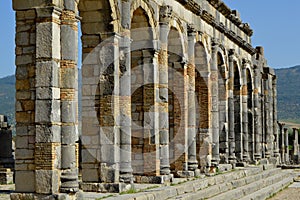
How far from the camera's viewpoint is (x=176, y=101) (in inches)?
794

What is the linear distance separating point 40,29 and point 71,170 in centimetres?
285

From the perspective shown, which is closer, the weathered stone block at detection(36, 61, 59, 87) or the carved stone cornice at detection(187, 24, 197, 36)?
the weathered stone block at detection(36, 61, 59, 87)

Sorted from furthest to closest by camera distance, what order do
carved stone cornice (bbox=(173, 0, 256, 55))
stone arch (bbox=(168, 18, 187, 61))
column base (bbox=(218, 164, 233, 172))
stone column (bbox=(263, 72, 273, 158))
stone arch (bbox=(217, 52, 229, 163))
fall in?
stone column (bbox=(263, 72, 273, 158)) < stone arch (bbox=(217, 52, 229, 163)) < column base (bbox=(218, 164, 233, 172)) < carved stone cornice (bbox=(173, 0, 256, 55)) < stone arch (bbox=(168, 18, 187, 61))

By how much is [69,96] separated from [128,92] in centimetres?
307

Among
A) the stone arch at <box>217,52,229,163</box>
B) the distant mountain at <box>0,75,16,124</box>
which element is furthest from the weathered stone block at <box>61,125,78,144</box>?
the distant mountain at <box>0,75,16,124</box>

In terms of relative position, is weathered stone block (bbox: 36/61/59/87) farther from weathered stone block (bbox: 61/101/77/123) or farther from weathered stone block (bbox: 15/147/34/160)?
weathered stone block (bbox: 15/147/34/160)

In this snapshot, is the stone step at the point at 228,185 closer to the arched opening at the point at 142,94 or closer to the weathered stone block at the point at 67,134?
the arched opening at the point at 142,94

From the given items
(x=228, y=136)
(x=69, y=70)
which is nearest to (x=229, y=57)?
(x=228, y=136)

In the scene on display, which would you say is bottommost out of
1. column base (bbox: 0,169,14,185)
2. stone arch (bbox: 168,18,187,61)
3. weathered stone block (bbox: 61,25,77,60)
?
column base (bbox: 0,169,14,185)

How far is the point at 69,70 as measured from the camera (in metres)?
12.4

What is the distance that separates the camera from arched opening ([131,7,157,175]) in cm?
1725

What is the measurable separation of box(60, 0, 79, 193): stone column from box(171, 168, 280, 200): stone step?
4.14 m

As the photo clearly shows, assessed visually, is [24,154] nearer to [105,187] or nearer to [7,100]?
[105,187]

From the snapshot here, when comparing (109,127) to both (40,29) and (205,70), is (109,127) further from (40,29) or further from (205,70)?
(205,70)
